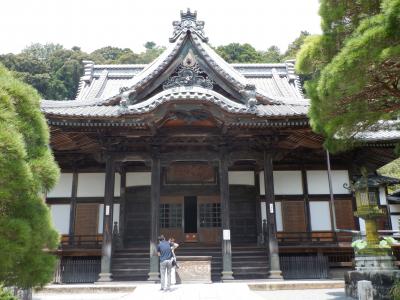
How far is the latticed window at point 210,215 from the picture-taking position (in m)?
17.1

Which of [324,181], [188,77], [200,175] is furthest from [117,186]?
[324,181]

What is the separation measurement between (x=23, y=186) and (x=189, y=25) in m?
12.4

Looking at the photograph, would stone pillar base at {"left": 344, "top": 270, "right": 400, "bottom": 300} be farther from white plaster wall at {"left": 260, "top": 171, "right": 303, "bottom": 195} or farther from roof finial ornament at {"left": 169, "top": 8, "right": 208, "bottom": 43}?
roof finial ornament at {"left": 169, "top": 8, "right": 208, "bottom": 43}

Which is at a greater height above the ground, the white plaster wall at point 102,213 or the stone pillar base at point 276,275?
the white plaster wall at point 102,213

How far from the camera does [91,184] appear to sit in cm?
1727

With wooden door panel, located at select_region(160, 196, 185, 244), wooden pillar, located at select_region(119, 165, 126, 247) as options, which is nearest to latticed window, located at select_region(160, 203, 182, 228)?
wooden door panel, located at select_region(160, 196, 185, 244)

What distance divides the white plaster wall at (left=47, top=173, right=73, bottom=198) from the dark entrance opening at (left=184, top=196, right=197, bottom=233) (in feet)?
17.5

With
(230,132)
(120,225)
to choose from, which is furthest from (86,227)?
(230,132)

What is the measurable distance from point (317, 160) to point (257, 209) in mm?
3574

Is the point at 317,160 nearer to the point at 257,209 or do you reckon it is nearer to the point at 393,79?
the point at 257,209

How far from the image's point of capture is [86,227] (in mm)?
16719

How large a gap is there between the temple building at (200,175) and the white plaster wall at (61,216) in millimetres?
46

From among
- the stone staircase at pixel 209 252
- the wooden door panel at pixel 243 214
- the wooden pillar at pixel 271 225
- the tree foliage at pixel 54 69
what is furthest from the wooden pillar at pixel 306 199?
the tree foliage at pixel 54 69

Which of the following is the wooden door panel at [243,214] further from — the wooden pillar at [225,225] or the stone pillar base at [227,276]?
the stone pillar base at [227,276]
